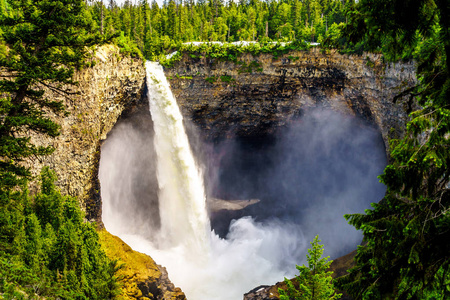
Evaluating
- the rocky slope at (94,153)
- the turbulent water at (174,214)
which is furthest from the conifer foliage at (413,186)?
the turbulent water at (174,214)

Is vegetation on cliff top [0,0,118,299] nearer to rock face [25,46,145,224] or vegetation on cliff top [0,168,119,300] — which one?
vegetation on cliff top [0,168,119,300]

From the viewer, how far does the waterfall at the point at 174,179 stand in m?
27.9

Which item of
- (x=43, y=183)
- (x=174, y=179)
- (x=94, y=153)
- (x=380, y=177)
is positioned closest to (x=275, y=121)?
(x=174, y=179)

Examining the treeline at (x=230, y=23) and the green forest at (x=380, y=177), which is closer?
the green forest at (x=380, y=177)

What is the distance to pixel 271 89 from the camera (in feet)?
103

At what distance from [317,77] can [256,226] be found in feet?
57.2

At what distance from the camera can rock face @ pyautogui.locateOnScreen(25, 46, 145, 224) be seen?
56.5 ft

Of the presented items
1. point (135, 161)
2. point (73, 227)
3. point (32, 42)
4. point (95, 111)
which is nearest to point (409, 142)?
point (32, 42)

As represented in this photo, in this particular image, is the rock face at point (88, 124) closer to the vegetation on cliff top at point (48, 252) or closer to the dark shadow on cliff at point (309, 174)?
the vegetation on cliff top at point (48, 252)

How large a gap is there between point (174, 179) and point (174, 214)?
11.1 feet

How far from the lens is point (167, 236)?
2875 centimetres

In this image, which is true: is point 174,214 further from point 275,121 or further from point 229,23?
point 229,23

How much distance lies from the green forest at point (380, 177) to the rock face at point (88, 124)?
1633mm

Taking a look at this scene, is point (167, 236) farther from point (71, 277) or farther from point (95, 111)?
point (71, 277)
